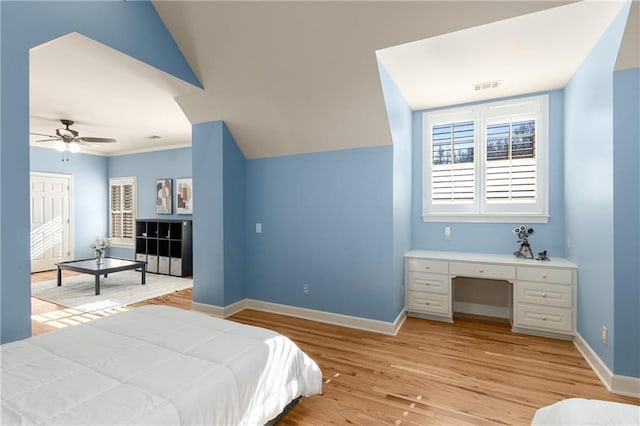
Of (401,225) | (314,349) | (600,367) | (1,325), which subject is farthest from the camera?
(401,225)

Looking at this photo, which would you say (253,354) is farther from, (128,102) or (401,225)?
(128,102)

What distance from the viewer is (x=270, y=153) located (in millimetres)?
4109

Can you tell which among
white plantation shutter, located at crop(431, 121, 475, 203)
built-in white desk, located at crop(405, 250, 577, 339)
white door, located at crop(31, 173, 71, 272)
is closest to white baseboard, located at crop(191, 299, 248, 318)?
built-in white desk, located at crop(405, 250, 577, 339)

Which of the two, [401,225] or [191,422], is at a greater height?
[401,225]

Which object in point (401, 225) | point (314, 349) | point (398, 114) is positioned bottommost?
point (314, 349)

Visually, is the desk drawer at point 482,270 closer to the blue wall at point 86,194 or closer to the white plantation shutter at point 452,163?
the white plantation shutter at point 452,163

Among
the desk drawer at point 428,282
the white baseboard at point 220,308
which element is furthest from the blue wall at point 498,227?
the white baseboard at point 220,308

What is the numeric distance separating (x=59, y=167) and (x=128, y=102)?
14.6 feet

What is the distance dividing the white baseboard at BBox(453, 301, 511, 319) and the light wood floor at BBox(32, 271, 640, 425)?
0.24 m

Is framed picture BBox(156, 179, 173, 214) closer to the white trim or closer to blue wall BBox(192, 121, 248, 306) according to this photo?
blue wall BBox(192, 121, 248, 306)

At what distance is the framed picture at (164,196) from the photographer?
22.0 feet

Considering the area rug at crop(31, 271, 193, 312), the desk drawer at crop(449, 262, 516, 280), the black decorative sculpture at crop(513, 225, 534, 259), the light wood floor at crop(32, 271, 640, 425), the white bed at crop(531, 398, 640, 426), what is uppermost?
the black decorative sculpture at crop(513, 225, 534, 259)

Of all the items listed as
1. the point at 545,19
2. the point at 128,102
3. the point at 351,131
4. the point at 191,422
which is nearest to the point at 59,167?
the point at 128,102

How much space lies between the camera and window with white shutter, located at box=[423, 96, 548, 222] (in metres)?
3.66
